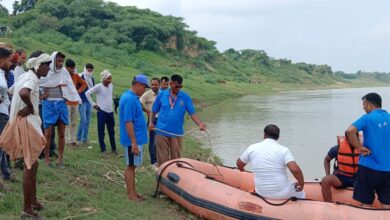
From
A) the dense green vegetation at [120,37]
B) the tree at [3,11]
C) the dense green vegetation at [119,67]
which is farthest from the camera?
the tree at [3,11]

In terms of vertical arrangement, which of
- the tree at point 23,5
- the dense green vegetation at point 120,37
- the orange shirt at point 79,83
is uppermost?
the tree at point 23,5

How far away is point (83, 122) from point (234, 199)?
429 cm

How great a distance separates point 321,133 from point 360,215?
11796 millimetres

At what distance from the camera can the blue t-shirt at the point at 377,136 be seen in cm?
520

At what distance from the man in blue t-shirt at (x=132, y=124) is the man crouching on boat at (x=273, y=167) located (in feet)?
4.28

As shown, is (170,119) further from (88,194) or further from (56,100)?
(88,194)

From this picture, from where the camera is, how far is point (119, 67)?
2938cm

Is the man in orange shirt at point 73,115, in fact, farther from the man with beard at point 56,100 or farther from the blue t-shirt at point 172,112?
the blue t-shirt at point 172,112

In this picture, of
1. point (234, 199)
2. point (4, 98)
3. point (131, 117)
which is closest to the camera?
Answer: point (4, 98)

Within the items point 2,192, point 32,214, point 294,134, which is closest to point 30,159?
point 32,214

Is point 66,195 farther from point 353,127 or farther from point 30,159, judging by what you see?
point 353,127

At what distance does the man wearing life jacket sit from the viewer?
5891 millimetres

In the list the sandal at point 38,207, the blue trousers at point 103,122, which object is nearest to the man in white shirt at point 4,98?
the sandal at point 38,207

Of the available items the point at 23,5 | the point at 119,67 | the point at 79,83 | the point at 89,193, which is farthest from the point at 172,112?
the point at 23,5
